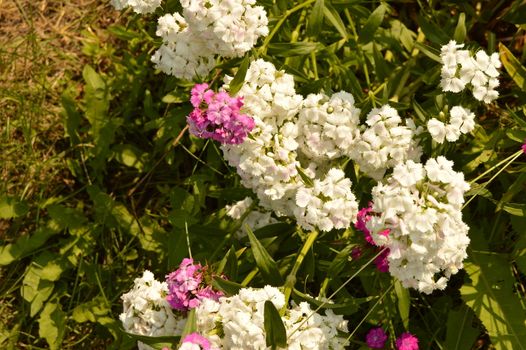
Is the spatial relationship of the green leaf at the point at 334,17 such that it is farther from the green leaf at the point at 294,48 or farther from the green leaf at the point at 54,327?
the green leaf at the point at 54,327

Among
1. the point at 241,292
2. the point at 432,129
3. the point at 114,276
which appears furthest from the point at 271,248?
the point at 114,276

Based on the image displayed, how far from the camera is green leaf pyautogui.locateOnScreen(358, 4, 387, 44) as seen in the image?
3951 millimetres

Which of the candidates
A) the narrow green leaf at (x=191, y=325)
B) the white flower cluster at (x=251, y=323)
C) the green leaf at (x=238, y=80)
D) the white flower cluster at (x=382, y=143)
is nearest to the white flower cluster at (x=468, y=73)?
the white flower cluster at (x=382, y=143)

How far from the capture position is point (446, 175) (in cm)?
285

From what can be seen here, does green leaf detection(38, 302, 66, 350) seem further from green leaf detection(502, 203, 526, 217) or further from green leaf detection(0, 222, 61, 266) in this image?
green leaf detection(502, 203, 526, 217)

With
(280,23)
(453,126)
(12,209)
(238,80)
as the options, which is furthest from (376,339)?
(12,209)

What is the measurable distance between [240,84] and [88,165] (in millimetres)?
2248

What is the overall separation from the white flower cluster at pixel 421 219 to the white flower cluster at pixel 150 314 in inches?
42.4

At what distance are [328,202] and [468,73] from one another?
3.18ft

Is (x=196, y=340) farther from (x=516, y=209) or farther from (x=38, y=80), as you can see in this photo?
(x=38, y=80)

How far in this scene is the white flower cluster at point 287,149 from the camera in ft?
10.1

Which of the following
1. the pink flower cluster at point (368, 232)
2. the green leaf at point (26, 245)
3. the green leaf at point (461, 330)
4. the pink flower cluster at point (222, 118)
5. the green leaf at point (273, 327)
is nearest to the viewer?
the green leaf at point (273, 327)

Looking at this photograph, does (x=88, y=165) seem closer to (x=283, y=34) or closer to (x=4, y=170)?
(x=4, y=170)

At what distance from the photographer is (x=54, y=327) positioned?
4.57 metres
